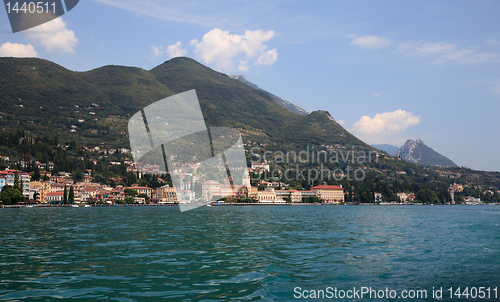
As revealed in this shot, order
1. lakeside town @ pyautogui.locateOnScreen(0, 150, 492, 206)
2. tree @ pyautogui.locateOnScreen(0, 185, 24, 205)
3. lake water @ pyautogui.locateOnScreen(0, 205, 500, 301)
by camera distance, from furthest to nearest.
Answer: lakeside town @ pyautogui.locateOnScreen(0, 150, 492, 206)
tree @ pyautogui.locateOnScreen(0, 185, 24, 205)
lake water @ pyautogui.locateOnScreen(0, 205, 500, 301)

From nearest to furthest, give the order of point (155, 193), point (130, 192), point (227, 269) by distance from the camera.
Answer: point (227, 269), point (130, 192), point (155, 193)

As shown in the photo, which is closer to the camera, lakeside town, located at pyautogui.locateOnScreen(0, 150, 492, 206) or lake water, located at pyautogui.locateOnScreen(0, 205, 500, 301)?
lake water, located at pyautogui.locateOnScreen(0, 205, 500, 301)

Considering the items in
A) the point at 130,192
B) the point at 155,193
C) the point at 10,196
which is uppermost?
the point at 10,196

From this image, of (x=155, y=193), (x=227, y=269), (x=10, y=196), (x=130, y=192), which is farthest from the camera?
(x=155, y=193)

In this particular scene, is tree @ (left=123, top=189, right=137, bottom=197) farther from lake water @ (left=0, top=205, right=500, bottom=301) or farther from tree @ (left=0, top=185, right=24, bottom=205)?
lake water @ (left=0, top=205, right=500, bottom=301)

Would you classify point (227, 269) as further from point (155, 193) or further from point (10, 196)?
point (155, 193)

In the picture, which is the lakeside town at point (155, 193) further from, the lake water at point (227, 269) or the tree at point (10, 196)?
the lake water at point (227, 269)

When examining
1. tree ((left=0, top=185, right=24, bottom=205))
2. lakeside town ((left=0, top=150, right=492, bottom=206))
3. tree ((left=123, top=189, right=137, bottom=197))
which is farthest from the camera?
tree ((left=123, top=189, right=137, bottom=197))

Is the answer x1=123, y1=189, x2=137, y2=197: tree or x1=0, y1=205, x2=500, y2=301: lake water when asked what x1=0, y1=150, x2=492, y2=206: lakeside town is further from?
x1=0, y1=205, x2=500, y2=301: lake water

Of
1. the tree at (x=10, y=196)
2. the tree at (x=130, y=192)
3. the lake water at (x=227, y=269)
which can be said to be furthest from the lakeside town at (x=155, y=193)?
the lake water at (x=227, y=269)

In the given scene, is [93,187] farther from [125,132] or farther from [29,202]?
[125,132]

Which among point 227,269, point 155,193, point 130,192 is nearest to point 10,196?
point 130,192

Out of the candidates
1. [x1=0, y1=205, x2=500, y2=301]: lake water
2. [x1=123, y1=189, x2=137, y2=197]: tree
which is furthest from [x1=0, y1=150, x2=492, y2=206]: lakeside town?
[x1=0, y1=205, x2=500, y2=301]: lake water

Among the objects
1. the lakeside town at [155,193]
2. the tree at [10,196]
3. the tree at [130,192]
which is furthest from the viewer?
the tree at [130,192]
